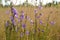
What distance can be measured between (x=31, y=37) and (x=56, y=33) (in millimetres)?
678

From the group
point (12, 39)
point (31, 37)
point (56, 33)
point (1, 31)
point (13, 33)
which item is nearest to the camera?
point (13, 33)

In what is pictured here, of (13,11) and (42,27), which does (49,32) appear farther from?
(13,11)

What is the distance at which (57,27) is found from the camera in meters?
4.00

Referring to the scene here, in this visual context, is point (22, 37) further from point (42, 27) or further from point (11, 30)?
point (42, 27)

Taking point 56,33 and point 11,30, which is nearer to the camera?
point 11,30

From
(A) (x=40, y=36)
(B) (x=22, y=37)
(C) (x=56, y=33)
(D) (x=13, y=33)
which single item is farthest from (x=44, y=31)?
(D) (x=13, y=33)

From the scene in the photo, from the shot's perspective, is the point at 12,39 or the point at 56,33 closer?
the point at 12,39

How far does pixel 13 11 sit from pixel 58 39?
1402 millimetres

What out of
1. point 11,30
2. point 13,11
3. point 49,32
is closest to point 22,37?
point 11,30

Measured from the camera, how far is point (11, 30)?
252cm

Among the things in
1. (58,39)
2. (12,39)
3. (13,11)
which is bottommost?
(58,39)

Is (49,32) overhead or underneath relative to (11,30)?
underneath

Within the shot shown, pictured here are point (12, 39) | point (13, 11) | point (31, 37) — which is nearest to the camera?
point (13, 11)

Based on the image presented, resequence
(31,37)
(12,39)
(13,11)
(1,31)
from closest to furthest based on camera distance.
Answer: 1. (13,11)
2. (12,39)
3. (31,37)
4. (1,31)
